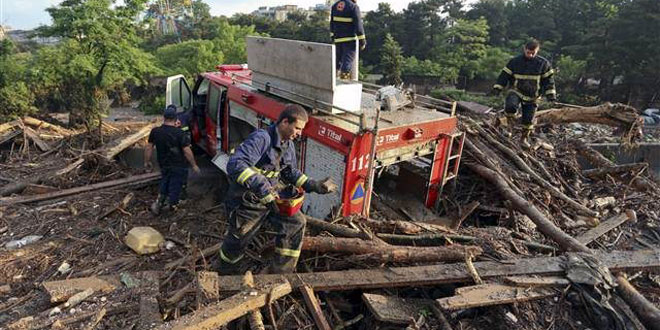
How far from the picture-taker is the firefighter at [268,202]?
3385 mm

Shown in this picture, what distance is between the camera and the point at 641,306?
11.0 ft

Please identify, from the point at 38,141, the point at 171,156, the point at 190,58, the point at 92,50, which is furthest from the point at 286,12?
the point at 171,156

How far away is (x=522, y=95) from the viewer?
23.7 ft

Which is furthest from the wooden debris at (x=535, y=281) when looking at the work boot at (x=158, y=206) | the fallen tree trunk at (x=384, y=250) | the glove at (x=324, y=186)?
the work boot at (x=158, y=206)

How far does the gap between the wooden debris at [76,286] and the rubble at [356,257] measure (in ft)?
0.05

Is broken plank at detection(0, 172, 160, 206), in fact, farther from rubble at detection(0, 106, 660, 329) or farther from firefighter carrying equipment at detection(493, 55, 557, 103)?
firefighter carrying equipment at detection(493, 55, 557, 103)

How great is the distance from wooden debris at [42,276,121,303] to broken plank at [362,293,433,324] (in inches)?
91.2

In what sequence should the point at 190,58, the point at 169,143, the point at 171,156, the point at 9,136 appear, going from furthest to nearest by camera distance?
the point at 190,58 → the point at 9,136 → the point at 171,156 → the point at 169,143

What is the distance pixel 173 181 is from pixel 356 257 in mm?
3174

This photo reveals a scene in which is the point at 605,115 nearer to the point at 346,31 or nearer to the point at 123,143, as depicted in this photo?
the point at 346,31

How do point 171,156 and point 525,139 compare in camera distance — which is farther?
point 525,139

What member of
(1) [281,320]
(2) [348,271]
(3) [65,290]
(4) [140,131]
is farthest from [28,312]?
(4) [140,131]

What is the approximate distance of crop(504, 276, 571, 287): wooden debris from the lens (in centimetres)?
343

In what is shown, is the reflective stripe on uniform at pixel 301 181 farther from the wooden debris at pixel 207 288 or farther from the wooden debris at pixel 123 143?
the wooden debris at pixel 123 143
